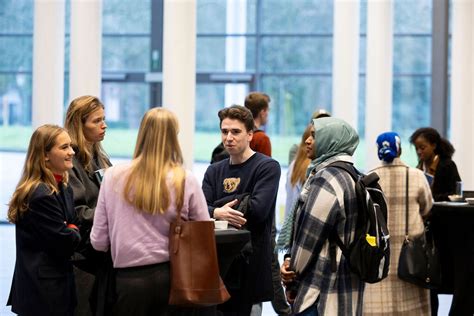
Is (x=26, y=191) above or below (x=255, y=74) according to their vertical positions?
below

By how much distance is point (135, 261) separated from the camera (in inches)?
175

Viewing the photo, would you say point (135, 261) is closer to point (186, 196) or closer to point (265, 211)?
point (186, 196)

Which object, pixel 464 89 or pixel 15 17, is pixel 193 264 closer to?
pixel 464 89

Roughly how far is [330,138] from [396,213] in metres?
1.59

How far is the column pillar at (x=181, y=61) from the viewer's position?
33.2 ft

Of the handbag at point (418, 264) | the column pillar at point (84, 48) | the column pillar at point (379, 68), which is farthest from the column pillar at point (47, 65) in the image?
the handbag at point (418, 264)

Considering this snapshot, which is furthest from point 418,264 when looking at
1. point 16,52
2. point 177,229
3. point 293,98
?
point 16,52

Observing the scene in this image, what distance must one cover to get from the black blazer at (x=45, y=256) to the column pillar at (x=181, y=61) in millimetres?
5330

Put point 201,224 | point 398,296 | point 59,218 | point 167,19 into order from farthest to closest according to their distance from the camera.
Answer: point 167,19 < point 398,296 < point 59,218 < point 201,224

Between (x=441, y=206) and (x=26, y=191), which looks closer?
(x=26, y=191)

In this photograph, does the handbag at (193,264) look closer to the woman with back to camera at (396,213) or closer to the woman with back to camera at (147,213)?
the woman with back to camera at (147,213)

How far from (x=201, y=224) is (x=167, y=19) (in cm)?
604

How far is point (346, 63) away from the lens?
11898 millimetres

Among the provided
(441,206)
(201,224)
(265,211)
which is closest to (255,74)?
(441,206)
